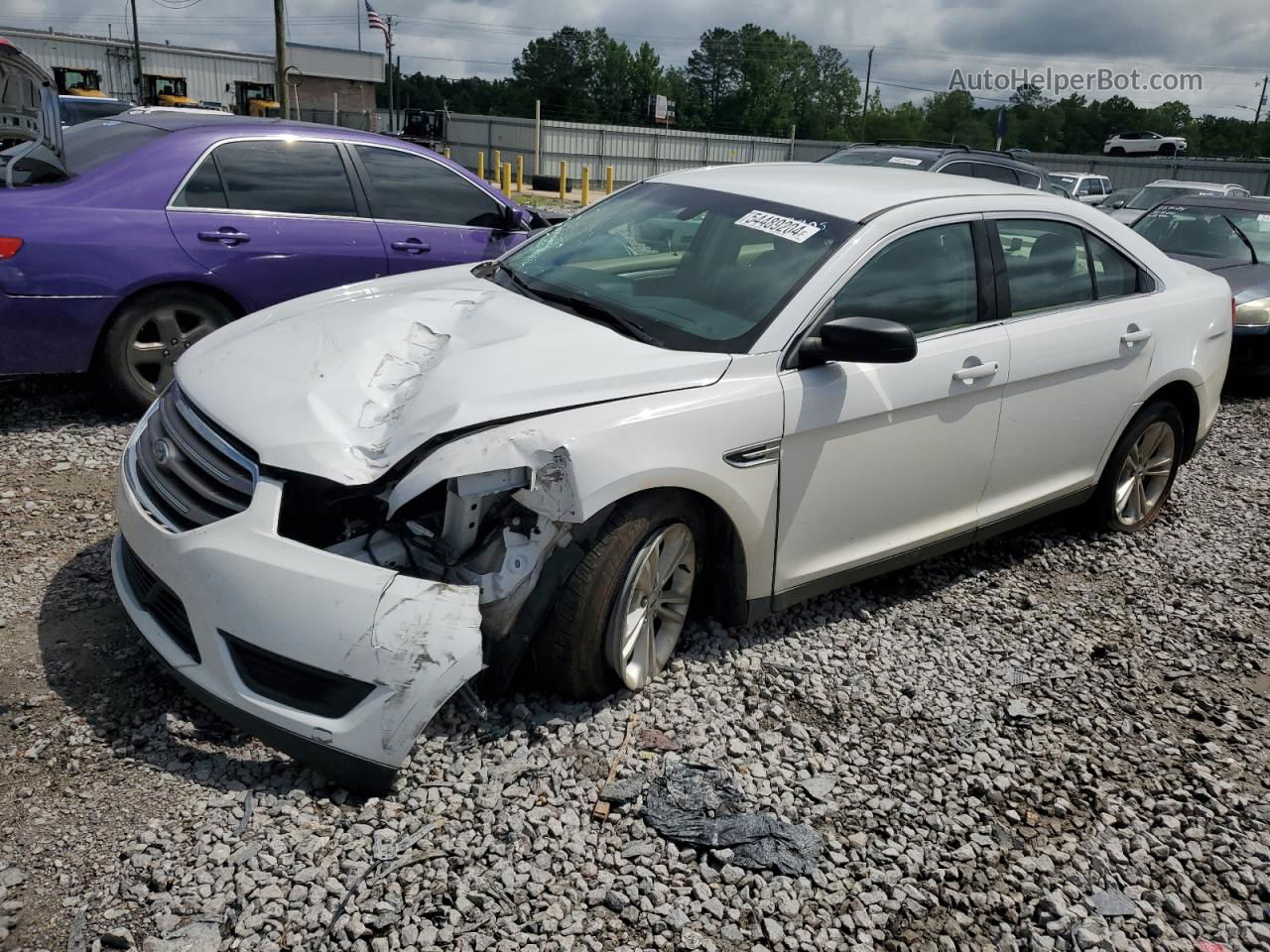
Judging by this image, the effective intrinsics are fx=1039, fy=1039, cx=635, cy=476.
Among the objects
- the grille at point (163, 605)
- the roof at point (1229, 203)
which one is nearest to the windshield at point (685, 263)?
the grille at point (163, 605)

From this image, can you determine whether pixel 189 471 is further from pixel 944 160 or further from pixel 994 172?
pixel 994 172

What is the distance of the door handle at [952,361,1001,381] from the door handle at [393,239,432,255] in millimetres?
3707

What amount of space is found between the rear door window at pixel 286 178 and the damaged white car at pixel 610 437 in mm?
1922

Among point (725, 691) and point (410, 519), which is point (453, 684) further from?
point (725, 691)

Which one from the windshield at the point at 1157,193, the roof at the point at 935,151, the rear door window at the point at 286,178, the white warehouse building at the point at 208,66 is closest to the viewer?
the rear door window at the point at 286,178

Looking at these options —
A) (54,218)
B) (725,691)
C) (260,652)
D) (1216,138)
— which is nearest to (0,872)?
(260,652)

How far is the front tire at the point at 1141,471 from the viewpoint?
16.4ft

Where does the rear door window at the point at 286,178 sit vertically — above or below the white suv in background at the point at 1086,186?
below

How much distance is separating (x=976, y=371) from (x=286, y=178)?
4.17 meters

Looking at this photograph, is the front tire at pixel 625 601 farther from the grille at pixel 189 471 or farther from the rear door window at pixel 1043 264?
the rear door window at pixel 1043 264

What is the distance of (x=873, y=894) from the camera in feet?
9.00

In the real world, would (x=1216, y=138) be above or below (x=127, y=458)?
above

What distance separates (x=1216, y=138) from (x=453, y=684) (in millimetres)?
92466

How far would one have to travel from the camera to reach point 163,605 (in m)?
3.06
